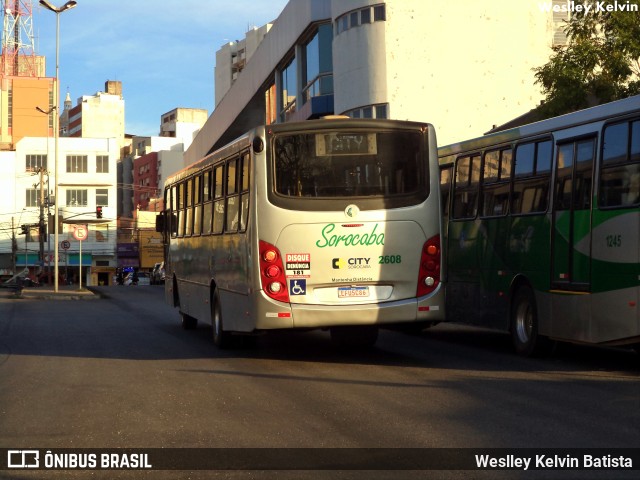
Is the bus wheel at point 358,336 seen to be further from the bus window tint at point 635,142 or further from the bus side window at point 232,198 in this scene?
the bus window tint at point 635,142

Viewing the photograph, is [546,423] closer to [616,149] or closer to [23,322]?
[616,149]

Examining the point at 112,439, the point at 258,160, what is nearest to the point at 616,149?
the point at 258,160

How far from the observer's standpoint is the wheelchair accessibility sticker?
1410 cm

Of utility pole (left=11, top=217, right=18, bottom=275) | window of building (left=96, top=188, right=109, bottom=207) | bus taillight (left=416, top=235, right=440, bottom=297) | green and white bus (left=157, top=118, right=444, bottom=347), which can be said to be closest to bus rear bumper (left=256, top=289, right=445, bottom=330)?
green and white bus (left=157, top=118, right=444, bottom=347)

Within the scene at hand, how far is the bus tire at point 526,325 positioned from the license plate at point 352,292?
2.42 m

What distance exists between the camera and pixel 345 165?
568 inches

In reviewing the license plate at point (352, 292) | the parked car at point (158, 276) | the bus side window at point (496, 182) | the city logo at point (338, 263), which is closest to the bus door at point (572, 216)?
the bus side window at point (496, 182)

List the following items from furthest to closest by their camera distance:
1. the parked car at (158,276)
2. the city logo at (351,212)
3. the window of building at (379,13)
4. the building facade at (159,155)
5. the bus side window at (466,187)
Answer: the building facade at (159,155)
the parked car at (158,276)
the window of building at (379,13)
the bus side window at (466,187)
the city logo at (351,212)

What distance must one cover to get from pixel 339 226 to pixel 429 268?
1354mm

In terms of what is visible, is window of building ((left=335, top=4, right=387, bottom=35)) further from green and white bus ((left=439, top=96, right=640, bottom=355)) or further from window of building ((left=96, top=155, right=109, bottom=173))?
window of building ((left=96, top=155, right=109, bottom=173))

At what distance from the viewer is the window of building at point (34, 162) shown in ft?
355

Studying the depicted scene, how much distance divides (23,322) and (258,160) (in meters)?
13.5

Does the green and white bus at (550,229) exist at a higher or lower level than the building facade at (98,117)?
lower

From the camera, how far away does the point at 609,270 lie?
12.9 m
